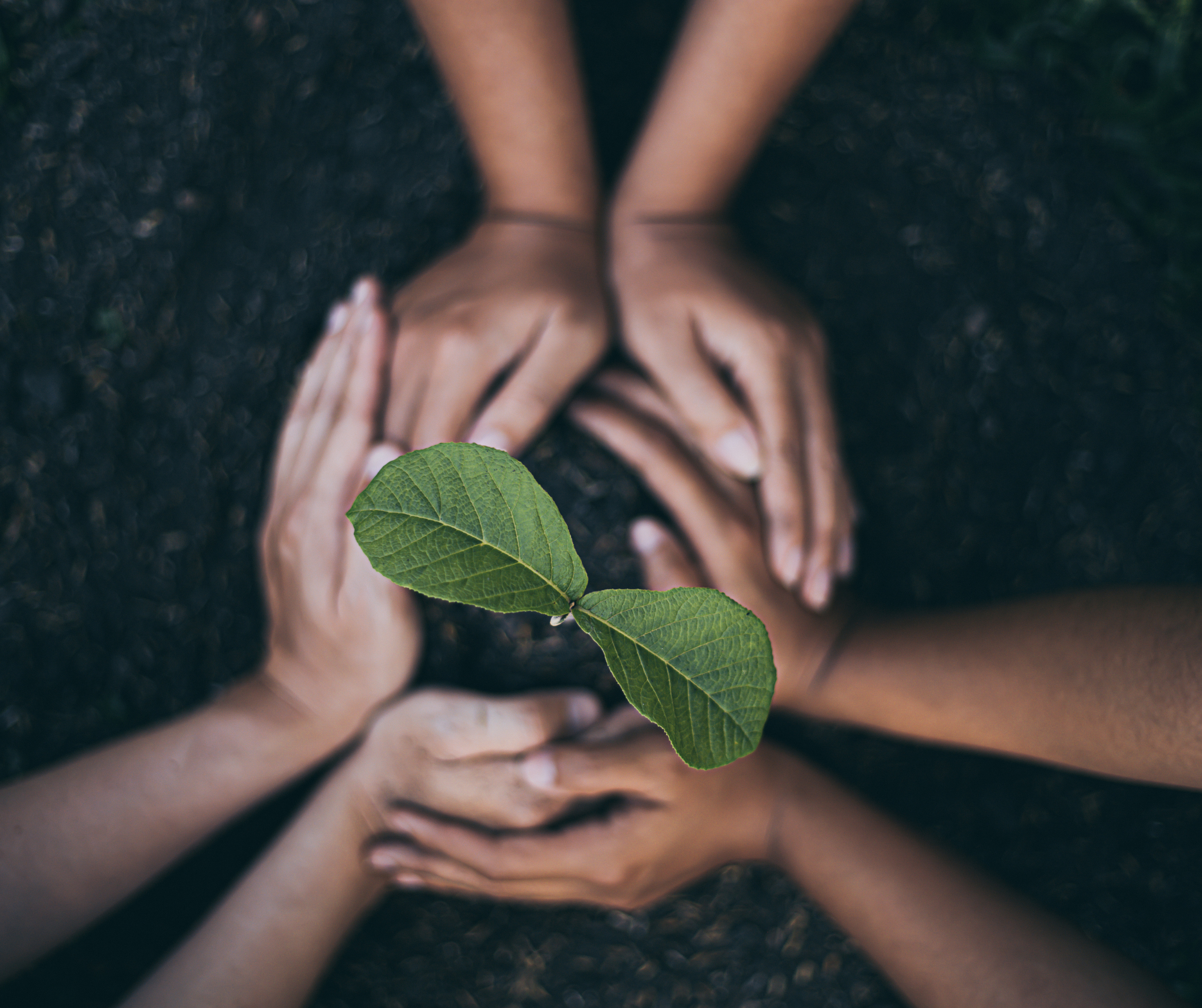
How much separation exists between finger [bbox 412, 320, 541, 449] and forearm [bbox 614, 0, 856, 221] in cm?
32

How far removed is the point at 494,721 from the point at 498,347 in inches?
18.9

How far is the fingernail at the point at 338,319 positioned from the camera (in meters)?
1.20

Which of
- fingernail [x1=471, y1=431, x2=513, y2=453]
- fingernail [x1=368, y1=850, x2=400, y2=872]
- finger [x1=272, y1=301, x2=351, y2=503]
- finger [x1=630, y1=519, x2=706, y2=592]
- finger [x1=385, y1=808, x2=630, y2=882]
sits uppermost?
fingernail [x1=471, y1=431, x2=513, y2=453]

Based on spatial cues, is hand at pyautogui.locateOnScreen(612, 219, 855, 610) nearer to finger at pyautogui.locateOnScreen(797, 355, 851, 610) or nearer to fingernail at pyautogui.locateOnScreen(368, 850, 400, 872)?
finger at pyautogui.locateOnScreen(797, 355, 851, 610)

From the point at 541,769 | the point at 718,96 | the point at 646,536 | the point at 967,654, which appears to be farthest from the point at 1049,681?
the point at 718,96

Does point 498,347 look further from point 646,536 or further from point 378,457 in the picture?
point 646,536

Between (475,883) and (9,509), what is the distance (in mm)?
894

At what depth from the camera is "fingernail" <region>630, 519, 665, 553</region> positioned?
1078 millimetres

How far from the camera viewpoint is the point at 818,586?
3.50ft

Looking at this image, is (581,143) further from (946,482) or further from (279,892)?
(279,892)

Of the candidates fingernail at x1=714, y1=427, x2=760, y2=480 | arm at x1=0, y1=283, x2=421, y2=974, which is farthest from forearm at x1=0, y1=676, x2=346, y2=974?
fingernail at x1=714, y1=427, x2=760, y2=480

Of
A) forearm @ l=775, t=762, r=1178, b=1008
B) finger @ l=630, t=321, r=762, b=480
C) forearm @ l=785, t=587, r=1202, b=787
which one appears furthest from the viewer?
finger @ l=630, t=321, r=762, b=480

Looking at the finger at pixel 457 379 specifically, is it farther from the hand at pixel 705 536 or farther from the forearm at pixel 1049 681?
the forearm at pixel 1049 681

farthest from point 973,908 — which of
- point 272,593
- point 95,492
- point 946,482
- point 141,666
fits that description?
point 95,492
